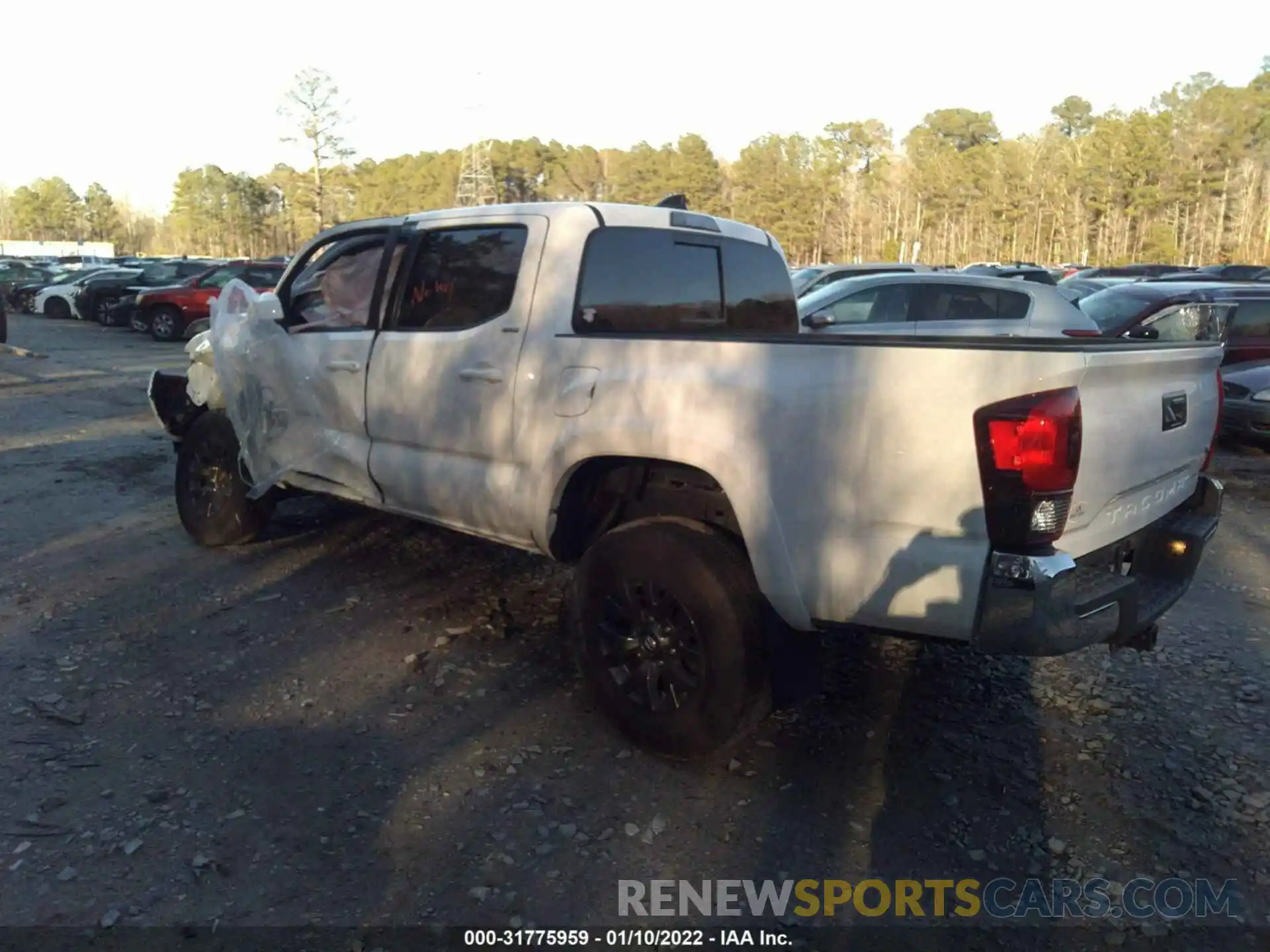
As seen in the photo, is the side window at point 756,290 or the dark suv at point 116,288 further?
the dark suv at point 116,288

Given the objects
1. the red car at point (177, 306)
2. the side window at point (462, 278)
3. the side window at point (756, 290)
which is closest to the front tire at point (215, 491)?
the side window at point (462, 278)

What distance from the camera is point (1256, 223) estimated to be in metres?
59.4

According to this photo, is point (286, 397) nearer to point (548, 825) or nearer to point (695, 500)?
point (695, 500)

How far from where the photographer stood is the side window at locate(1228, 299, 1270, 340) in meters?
10.6

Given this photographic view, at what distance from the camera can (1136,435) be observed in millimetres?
3104

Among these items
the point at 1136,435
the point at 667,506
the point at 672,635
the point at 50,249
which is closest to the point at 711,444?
the point at 667,506

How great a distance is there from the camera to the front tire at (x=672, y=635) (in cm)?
328

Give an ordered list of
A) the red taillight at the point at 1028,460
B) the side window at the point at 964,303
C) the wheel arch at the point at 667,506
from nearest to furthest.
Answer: the red taillight at the point at 1028,460 < the wheel arch at the point at 667,506 < the side window at the point at 964,303

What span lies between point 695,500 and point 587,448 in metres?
0.45

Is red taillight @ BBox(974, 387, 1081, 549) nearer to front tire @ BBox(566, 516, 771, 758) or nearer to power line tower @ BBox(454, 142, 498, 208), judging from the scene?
front tire @ BBox(566, 516, 771, 758)

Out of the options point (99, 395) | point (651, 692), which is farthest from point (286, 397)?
point (99, 395)

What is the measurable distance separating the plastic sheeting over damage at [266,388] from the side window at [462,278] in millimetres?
702

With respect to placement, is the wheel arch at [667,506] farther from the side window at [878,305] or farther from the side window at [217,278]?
the side window at [217,278]

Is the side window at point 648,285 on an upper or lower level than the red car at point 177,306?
upper
